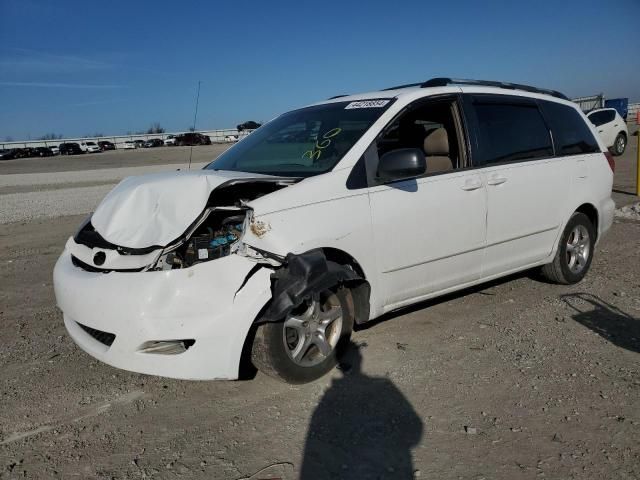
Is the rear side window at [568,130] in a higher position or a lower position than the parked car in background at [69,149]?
higher

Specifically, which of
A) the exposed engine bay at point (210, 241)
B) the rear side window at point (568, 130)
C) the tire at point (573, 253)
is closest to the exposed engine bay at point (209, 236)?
the exposed engine bay at point (210, 241)

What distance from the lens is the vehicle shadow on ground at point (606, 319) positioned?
160 inches

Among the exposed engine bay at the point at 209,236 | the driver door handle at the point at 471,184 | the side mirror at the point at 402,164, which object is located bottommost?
the exposed engine bay at the point at 209,236

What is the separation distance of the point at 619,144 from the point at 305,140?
19.1 meters

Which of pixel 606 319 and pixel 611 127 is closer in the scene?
pixel 606 319

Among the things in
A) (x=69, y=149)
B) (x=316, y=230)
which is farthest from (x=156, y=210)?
(x=69, y=149)

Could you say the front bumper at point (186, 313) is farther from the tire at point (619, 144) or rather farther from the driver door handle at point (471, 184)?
the tire at point (619, 144)

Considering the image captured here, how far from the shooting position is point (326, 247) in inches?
135

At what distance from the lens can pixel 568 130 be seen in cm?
528

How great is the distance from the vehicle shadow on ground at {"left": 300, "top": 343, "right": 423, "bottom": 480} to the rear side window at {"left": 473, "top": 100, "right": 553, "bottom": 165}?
2092mm

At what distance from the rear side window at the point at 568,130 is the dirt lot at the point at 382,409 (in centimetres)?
155

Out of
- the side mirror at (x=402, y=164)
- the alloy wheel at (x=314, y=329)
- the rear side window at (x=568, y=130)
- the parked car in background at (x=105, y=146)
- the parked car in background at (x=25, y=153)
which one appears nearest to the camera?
the alloy wheel at (x=314, y=329)

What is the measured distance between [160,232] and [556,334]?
3070 millimetres

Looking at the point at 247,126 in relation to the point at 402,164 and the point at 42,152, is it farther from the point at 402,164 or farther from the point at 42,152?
the point at 42,152
